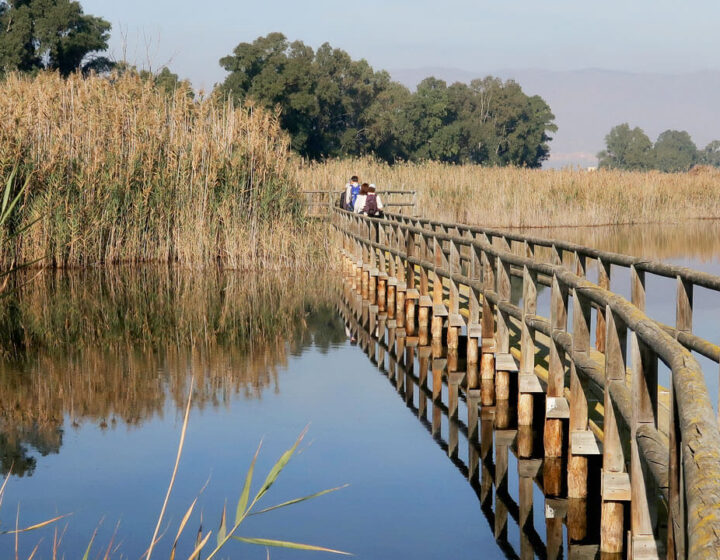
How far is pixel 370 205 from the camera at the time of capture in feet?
77.8

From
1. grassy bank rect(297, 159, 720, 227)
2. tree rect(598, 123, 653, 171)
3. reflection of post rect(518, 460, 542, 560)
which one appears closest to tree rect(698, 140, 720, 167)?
tree rect(598, 123, 653, 171)

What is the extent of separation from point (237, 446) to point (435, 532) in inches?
109

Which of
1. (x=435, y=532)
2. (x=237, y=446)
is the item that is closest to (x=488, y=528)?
(x=435, y=532)

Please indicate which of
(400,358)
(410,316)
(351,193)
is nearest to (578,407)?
(400,358)

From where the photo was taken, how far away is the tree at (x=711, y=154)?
177625 millimetres

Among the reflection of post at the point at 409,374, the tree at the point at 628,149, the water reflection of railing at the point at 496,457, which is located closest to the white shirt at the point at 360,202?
the reflection of post at the point at 409,374

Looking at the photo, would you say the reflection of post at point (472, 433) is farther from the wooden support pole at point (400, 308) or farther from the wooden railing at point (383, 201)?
the wooden railing at point (383, 201)

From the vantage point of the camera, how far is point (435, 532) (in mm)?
6867

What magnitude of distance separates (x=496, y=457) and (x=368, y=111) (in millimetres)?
63682

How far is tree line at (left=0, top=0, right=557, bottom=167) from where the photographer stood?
2245 inches

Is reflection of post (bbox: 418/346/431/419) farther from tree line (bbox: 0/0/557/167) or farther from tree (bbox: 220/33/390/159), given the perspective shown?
tree (bbox: 220/33/390/159)

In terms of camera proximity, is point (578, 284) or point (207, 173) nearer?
point (578, 284)

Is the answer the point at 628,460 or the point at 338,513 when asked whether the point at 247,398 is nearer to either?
the point at 338,513

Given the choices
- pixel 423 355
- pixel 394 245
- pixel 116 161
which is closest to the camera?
pixel 423 355
